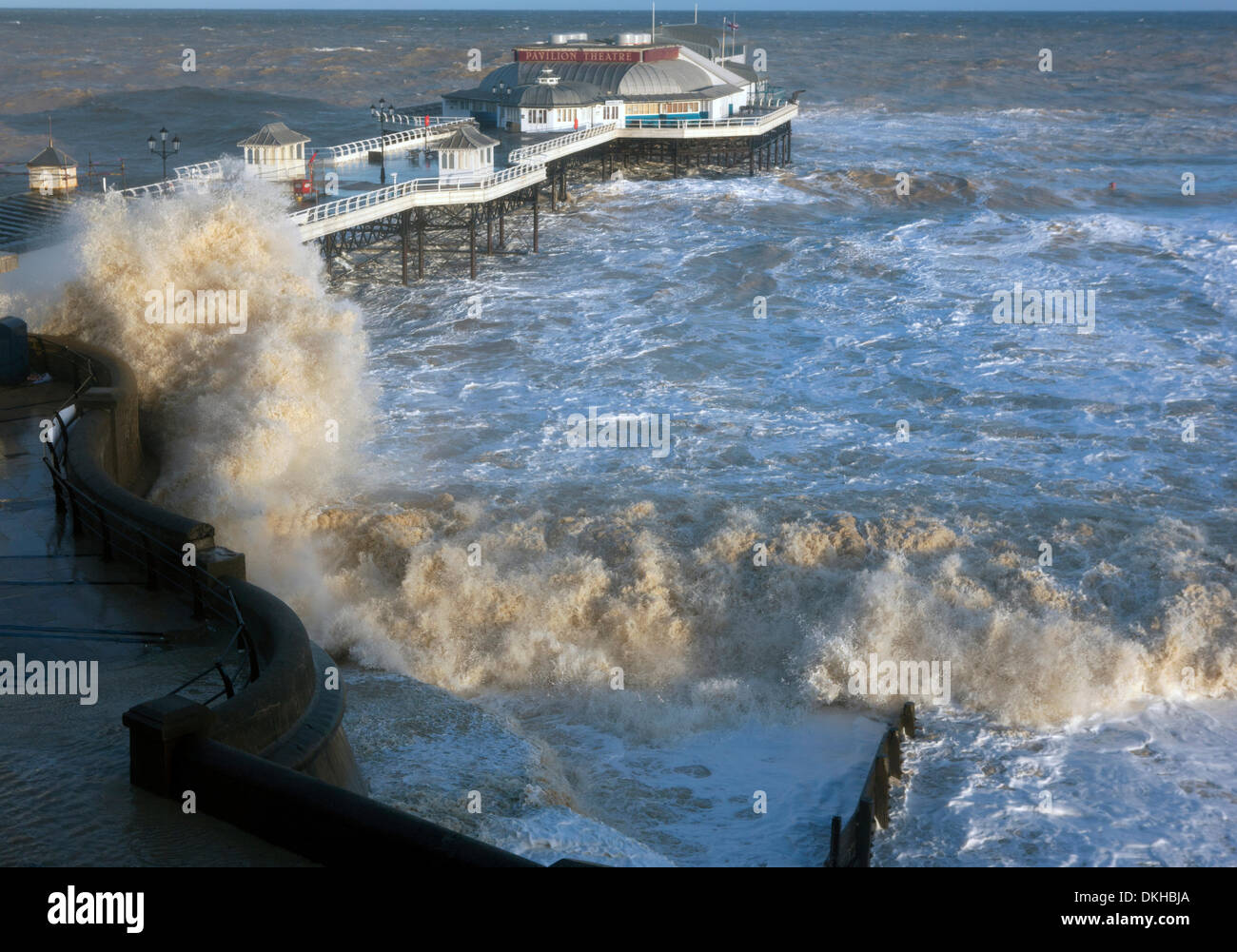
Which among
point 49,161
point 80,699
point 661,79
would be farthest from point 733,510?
point 661,79

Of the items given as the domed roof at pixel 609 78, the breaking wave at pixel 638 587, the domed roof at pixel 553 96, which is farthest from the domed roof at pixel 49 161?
the domed roof at pixel 609 78

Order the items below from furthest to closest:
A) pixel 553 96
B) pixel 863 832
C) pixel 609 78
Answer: pixel 609 78 < pixel 553 96 < pixel 863 832

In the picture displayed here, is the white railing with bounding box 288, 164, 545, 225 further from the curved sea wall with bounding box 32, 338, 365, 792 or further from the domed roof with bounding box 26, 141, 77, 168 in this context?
the curved sea wall with bounding box 32, 338, 365, 792

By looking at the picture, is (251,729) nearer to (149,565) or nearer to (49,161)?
(149,565)

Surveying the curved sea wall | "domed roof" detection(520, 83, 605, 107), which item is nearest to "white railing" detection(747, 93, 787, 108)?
"domed roof" detection(520, 83, 605, 107)

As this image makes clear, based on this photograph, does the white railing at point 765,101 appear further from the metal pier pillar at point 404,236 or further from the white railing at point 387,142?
the metal pier pillar at point 404,236

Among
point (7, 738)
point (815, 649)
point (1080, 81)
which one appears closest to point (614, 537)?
point (815, 649)

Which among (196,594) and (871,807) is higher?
(196,594)

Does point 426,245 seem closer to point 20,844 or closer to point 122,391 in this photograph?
point 122,391
